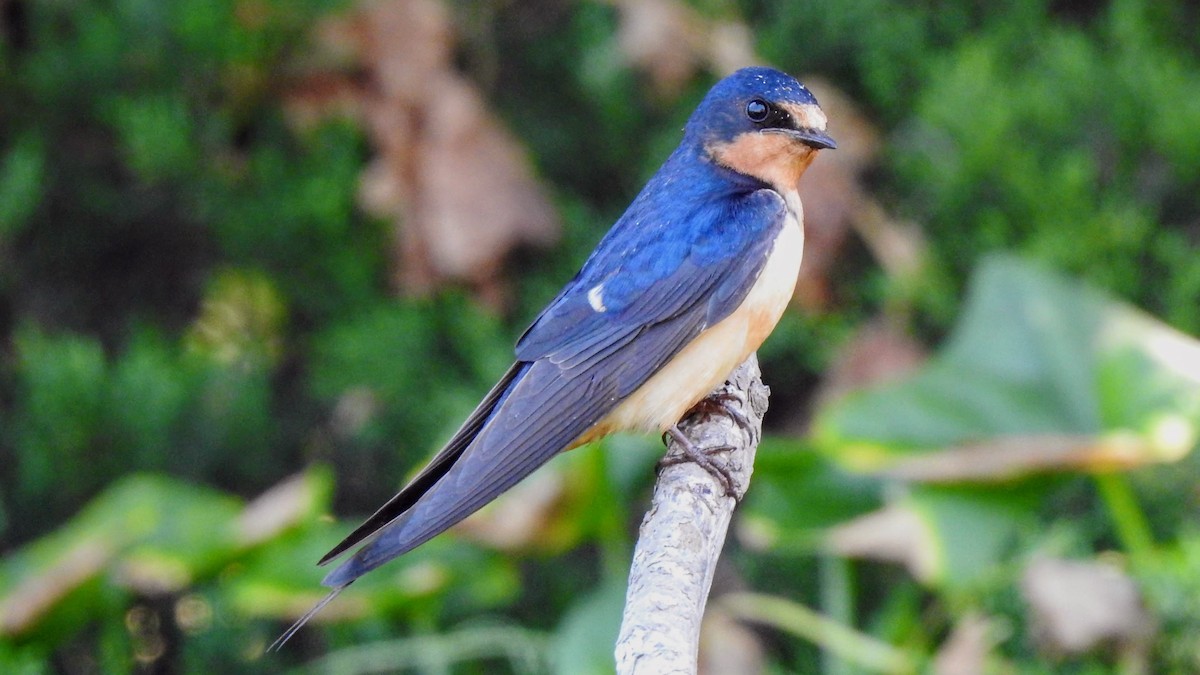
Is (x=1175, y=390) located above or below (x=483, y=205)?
below

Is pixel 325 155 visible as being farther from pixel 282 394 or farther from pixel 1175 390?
pixel 1175 390

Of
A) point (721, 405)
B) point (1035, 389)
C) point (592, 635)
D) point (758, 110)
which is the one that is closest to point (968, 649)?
point (1035, 389)

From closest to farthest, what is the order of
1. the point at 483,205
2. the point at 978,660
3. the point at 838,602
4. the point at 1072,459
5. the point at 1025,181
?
the point at 1072,459, the point at 978,660, the point at 838,602, the point at 1025,181, the point at 483,205

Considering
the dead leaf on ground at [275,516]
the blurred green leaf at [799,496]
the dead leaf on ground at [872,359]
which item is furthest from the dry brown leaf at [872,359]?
the dead leaf on ground at [275,516]

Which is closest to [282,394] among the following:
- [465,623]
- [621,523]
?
[465,623]

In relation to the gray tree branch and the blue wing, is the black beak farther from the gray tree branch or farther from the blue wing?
the gray tree branch

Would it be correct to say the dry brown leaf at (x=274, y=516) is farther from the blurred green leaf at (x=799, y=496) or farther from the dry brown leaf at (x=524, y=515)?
the blurred green leaf at (x=799, y=496)

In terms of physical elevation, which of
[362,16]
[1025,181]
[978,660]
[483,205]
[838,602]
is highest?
[362,16]
